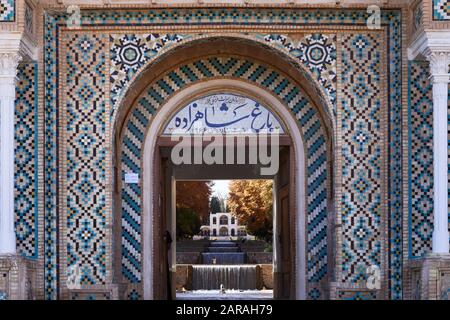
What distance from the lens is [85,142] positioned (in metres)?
13.0

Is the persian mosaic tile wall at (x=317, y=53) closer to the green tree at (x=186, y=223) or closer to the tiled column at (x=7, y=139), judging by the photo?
the tiled column at (x=7, y=139)

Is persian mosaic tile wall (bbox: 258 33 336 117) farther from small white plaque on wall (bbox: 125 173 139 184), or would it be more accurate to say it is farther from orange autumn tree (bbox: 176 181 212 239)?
orange autumn tree (bbox: 176 181 212 239)

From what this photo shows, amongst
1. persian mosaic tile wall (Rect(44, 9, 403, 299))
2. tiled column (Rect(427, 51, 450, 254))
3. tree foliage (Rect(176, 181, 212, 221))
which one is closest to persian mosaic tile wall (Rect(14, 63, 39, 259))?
persian mosaic tile wall (Rect(44, 9, 403, 299))

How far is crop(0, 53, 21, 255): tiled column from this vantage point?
1190 cm

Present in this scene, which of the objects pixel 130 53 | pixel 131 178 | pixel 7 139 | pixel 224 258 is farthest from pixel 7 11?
pixel 224 258

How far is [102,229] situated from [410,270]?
3.89 m

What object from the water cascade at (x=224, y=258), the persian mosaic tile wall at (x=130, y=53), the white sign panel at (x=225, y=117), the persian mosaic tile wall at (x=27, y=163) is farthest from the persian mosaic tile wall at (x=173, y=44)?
the water cascade at (x=224, y=258)

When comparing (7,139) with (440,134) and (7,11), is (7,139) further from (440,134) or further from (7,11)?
(440,134)

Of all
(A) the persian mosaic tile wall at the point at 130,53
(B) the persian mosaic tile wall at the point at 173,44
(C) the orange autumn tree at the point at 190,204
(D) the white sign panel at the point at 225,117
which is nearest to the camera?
(B) the persian mosaic tile wall at the point at 173,44

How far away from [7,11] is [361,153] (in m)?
4.72

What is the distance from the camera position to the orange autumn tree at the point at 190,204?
42406 mm

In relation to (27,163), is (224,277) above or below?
below

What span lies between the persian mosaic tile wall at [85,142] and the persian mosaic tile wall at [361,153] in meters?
3.05
